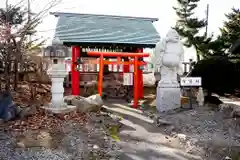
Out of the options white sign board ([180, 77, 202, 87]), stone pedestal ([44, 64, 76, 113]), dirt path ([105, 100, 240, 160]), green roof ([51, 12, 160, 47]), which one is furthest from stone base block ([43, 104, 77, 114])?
green roof ([51, 12, 160, 47])

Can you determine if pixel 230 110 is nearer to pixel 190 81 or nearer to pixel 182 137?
pixel 190 81

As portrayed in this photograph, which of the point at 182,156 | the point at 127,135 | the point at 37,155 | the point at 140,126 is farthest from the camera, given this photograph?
the point at 140,126

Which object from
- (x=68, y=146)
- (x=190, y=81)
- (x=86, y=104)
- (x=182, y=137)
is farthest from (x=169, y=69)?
(x=68, y=146)

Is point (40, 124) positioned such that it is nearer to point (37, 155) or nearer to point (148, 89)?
point (37, 155)

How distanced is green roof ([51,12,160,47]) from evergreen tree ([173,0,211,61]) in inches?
289

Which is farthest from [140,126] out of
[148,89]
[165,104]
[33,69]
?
[33,69]

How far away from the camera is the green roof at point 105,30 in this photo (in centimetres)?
1226

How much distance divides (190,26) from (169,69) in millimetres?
13087

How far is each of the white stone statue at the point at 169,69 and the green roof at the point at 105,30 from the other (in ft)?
10.2

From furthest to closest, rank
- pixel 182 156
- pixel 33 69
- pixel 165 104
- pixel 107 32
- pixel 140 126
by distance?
1. pixel 33 69
2. pixel 107 32
3. pixel 165 104
4. pixel 140 126
5. pixel 182 156

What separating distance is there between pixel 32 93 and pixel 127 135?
4.56 m

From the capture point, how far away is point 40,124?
674cm

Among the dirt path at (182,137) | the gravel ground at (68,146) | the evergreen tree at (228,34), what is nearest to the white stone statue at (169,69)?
the dirt path at (182,137)

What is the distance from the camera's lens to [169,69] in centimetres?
935
